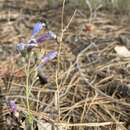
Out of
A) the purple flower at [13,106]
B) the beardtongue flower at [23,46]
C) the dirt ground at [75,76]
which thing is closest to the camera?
the beardtongue flower at [23,46]

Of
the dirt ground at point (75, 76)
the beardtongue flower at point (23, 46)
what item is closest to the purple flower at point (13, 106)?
the dirt ground at point (75, 76)

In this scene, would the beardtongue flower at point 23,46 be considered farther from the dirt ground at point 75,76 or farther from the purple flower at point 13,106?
the purple flower at point 13,106

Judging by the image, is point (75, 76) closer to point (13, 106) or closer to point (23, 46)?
point (13, 106)

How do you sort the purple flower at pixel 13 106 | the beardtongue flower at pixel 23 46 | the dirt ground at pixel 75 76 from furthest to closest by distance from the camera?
the dirt ground at pixel 75 76 → the purple flower at pixel 13 106 → the beardtongue flower at pixel 23 46

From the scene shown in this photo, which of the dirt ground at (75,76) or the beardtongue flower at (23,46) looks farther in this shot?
the dirt ground at (75,76)

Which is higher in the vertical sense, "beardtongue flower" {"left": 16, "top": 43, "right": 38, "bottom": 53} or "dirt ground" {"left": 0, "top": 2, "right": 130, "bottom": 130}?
"beardtongue flower" {"left": 16, "top": 43, "right": 38, "bottom": 53}

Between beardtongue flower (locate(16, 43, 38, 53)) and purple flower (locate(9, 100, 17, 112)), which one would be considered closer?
beardtongue flower (locate(16, 43, 38, 53))

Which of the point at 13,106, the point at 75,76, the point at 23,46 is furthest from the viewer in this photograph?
the point at 75,76

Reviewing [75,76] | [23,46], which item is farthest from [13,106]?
[75,76]

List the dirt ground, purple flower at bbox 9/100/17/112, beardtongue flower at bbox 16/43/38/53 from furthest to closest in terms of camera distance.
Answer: the dirt ground → purple flower at bbox 9/100/17/112 → beardtongue flower at bbox 16/43/38/53

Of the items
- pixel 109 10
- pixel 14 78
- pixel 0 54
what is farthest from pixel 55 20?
pixel 14 78

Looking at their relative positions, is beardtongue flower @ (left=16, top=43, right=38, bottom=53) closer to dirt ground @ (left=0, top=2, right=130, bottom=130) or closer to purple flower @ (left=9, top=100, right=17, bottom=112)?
dirt ground @ (left=0, top=2, right=130, bottom=130)

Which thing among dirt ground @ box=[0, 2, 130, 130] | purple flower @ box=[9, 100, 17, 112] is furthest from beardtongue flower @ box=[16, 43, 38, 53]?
purple flower @ box=[9, 100, 17, 112]
